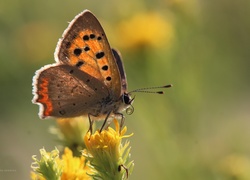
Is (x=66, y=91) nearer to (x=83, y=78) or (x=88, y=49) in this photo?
(x=83, y=78)

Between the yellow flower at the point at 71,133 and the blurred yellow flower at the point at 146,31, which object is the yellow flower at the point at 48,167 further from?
the blurred yellow flower at the point at 146,31

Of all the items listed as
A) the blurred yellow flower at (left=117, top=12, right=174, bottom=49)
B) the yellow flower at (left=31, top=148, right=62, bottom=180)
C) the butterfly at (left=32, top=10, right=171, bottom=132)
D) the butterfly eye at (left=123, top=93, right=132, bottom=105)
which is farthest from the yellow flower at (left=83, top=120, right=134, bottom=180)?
the blurred yellow flower at (left=117, top=12, right=174, bottom=49)

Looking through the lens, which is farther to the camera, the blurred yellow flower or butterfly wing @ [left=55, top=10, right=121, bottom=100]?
the blurred yellow flower

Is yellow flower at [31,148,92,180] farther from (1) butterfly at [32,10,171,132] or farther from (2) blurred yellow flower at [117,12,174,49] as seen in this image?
(2) blurred yellow flower at [117,12,174,49]

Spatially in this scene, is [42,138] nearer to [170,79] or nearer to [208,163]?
[170,79]

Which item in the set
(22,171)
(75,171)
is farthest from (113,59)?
(22,171)

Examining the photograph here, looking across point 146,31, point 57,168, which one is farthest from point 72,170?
point 146,31

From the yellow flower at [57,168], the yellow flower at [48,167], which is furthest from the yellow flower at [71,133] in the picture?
the yellow flower at [48,167]
